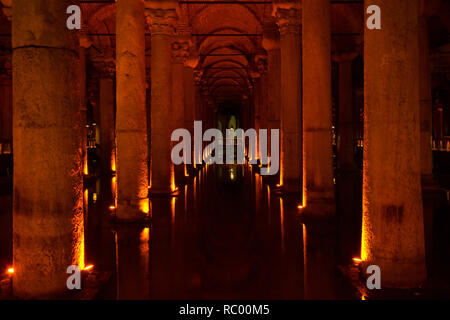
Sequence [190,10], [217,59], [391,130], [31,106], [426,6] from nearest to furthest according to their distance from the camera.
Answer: [31,106]
[391,130]
[426,6]
[190,10]
[217,59]

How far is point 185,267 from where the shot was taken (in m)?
5.77

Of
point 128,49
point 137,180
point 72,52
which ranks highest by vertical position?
point 128,49

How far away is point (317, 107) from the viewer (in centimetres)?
852

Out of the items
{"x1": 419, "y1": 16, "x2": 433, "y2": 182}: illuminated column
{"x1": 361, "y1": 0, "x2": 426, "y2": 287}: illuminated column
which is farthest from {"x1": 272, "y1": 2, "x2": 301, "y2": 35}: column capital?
{"x1": 361, "y1": 0, "x2": 426, "y2": 287}: illuminated column

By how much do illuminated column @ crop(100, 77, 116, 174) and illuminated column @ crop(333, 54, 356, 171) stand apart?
11972 millimetres

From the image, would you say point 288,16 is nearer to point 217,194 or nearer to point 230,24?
point 217,194

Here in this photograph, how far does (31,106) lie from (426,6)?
13.2 metres

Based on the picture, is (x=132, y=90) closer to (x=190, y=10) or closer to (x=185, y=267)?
(x=185, y=267)

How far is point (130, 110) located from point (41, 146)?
4234mm

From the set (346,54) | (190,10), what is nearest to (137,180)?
(190,10)

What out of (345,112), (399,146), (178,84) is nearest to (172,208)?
(178,84)

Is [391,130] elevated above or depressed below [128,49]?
below

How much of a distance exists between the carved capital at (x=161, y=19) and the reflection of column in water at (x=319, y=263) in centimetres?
741

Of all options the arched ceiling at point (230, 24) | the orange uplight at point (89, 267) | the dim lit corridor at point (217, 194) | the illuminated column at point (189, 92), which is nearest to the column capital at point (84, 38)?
the arched ceiling at point (230, 24)
